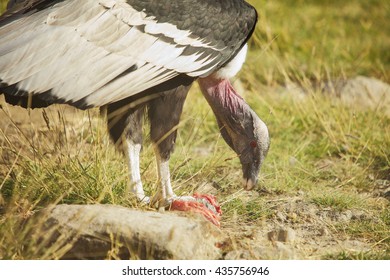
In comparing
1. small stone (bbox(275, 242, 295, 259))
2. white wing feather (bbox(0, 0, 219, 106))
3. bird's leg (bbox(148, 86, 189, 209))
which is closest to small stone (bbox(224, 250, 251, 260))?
small stone (bbox(275, 242, 295, 259))

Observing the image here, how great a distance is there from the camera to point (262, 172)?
605 centimetres

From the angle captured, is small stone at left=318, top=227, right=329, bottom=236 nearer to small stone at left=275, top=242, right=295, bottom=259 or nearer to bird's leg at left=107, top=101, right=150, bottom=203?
small stone at left=275, top=242, right=295, bottom=259

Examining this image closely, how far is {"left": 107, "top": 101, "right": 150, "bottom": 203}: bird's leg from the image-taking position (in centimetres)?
479

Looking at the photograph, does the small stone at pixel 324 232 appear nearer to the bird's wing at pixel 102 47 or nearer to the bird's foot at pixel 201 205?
the bird's foot at pixel 201 205

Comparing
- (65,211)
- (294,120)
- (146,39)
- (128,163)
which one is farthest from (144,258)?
(294,120)

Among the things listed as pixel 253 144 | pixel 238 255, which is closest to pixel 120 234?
pixel 238 255

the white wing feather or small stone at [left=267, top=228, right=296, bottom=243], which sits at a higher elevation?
the white wing feather

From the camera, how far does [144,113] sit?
16.4 feet

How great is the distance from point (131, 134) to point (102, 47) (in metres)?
0.63

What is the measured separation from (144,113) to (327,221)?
1.42 meters

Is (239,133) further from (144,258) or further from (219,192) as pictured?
(144,258)

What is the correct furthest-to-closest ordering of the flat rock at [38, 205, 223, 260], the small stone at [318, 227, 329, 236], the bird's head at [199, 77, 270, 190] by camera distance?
the bird's head at [199, 77, 270, 190] → the small stone at [318, 227, 329, 236] → the flat rock at [38, 205, 223, 260]

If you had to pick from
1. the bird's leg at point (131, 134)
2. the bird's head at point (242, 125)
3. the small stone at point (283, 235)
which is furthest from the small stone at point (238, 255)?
the bird's head at point (242, 125)

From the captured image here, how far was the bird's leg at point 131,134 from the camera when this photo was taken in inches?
189
